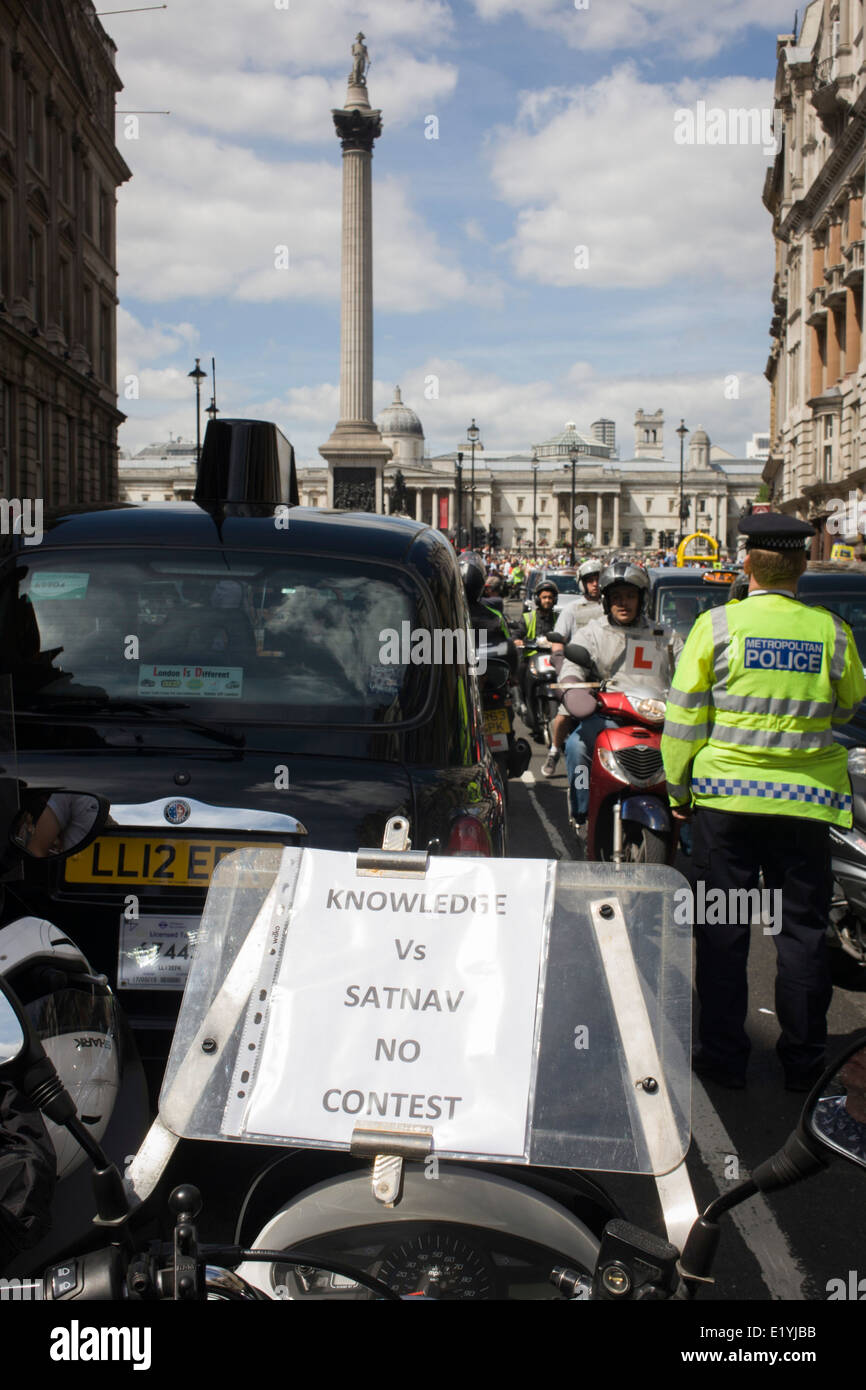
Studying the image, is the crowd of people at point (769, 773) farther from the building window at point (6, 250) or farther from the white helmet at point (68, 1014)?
the building window at point (6, 250)

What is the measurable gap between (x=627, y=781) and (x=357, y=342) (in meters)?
49.0

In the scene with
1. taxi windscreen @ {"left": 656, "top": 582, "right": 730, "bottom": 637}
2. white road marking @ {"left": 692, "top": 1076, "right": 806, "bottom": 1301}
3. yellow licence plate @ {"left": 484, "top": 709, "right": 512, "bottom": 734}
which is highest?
taxi windscreen @ {"left": 656, "top": 582, "right": 730, "bottom": 637}

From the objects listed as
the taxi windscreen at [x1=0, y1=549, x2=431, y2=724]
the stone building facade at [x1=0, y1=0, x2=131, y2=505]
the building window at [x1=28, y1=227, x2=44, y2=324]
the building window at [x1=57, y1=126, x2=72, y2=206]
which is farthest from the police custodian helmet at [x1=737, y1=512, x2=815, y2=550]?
the building window at [x1=57, y1=126, x2=72, y2=206]

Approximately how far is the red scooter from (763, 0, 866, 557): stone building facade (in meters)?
28.5

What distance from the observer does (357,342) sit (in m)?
52.4

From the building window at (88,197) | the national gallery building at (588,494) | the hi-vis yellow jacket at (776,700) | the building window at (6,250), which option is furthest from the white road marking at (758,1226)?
the national gallery building at (588,494)

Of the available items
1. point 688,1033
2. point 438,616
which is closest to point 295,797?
point 438,616

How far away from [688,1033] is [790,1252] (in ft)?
6.55

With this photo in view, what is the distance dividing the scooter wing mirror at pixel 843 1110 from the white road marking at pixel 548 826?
20.6 feet

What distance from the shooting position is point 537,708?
44.2 feet

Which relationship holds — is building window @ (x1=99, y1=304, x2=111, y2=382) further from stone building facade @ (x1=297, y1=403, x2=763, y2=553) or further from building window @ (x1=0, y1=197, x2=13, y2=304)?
stone building facade @ (x1=297, y1=403, x2=763, y2=553)

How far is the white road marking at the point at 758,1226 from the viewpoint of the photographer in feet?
10.5

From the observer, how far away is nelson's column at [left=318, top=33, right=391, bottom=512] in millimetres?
52000
